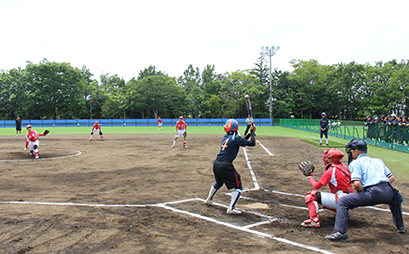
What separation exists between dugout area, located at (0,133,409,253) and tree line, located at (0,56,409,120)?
56609 mm

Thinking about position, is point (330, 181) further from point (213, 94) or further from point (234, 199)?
point (213, 94)

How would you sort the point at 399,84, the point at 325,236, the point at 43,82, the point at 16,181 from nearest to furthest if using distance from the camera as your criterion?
the point at 325,236 → the point at 16,181 → the point at 399,84 → the point at 43,82

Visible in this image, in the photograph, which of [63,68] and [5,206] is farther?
[63,68]

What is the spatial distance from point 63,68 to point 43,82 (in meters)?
5.67

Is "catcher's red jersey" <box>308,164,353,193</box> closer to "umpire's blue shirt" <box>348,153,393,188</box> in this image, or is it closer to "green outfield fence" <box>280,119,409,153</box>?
"umpire's blue shirt" <box>348,153,393,188</box>

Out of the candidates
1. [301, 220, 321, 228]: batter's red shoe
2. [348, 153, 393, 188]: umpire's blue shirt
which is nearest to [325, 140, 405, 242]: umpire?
[348, 153, 393, 188]: umpire's blue shirt

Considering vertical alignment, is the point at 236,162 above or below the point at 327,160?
below

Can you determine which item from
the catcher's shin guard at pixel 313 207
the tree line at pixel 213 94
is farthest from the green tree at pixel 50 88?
the catcher's shin guard at pixel 313 207

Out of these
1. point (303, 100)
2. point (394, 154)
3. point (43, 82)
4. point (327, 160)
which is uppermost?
Answer: point (43, 82)

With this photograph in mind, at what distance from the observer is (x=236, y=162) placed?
43.3ft

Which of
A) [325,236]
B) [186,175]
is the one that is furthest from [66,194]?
[325,236]

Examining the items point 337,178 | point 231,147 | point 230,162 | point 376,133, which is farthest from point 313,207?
point 376,133

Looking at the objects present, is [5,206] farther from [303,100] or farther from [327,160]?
[303,100]

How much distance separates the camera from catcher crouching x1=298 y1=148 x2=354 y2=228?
514 centimetres
